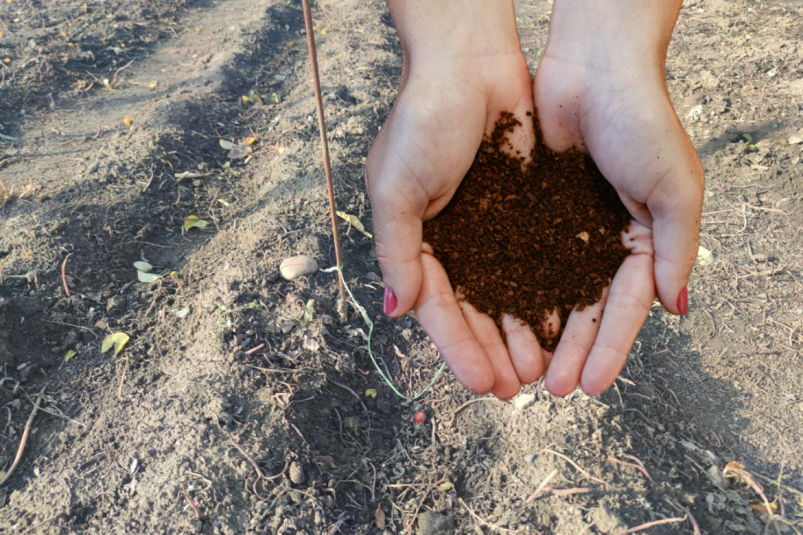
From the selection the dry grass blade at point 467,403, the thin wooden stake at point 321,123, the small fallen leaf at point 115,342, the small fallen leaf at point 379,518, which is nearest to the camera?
the thin wooden stake at point 321,123

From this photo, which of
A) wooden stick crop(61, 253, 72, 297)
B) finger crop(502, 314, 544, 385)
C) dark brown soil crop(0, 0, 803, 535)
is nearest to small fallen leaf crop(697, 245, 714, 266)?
dark brown soil crop(0, 0, 803, 535)

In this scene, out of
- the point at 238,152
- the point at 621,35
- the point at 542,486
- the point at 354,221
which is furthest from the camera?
the point at 238,152

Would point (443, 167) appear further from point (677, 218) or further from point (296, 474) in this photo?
point (296, 474)

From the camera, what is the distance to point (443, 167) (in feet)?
6.07

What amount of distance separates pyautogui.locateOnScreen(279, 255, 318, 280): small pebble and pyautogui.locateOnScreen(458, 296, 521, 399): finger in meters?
1.08

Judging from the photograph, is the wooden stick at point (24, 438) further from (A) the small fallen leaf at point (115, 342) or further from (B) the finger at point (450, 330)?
(B) the finger at point (450, 330)

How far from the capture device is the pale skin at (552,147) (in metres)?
1.75

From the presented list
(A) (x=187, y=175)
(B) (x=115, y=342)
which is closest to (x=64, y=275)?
(B) (x=115, y=342)

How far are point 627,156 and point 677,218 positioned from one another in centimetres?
26

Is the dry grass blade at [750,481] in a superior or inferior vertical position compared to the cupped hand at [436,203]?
inferior

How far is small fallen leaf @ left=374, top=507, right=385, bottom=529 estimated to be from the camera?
6.79ft

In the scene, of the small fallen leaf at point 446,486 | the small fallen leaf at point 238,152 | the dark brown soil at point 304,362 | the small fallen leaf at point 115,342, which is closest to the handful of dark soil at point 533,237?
the dark brown soil at point 304,362

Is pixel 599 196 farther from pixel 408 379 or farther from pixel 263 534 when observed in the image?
pixel 263 534

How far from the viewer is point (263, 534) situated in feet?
6.22
